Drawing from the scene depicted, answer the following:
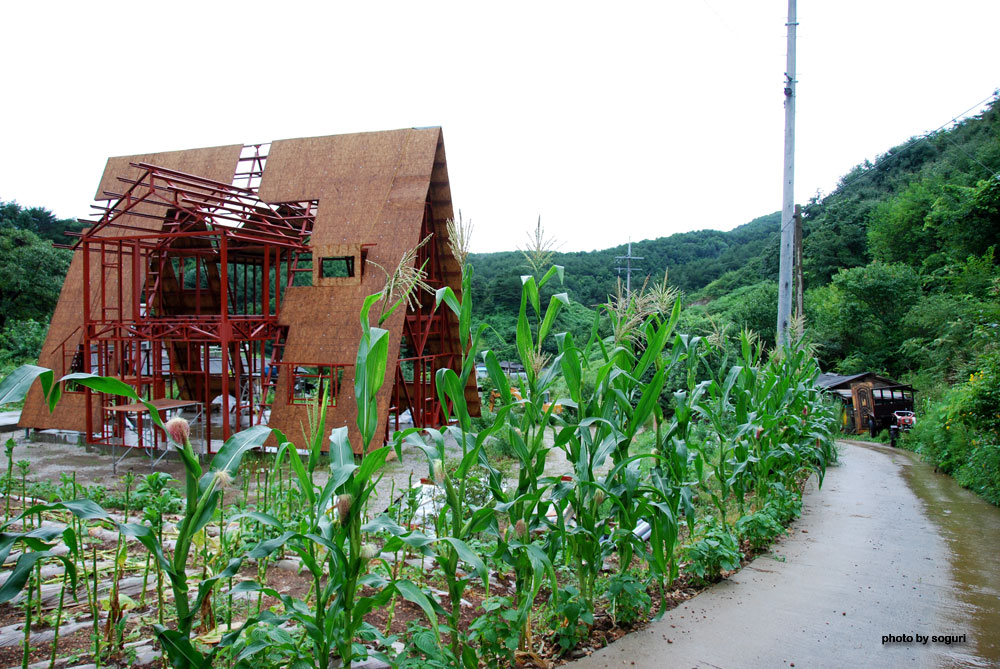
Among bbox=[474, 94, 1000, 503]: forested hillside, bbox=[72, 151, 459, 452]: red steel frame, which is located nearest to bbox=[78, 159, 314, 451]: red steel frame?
bbox=[72, 151, 459, 452]: red steel frame

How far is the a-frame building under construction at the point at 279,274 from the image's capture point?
36.2ft

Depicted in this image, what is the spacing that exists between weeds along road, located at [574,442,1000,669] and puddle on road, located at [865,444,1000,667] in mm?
10

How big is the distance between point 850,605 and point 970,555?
6.36 feet

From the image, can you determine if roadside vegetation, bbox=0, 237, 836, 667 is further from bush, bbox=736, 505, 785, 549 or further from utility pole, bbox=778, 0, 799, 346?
utility pole, bbox=778, 0, 799, 346

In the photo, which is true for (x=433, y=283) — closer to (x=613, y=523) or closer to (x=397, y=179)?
(x=397, y=179)

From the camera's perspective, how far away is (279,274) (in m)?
11.5

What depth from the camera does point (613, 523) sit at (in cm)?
546

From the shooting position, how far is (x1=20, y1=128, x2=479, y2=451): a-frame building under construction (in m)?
11.0

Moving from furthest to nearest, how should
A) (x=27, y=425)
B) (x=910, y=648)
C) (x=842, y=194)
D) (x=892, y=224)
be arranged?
(x=842, y=194)
(x=892, y=224)
(x=27, y=425)
(x=910, y=648)

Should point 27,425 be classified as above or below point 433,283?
below

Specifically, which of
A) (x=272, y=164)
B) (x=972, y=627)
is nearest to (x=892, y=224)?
(x=272, y=164)

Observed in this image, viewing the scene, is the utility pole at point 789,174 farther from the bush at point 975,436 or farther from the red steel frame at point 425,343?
the red steel frame at point 425,343

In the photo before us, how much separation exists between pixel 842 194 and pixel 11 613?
1704 inches

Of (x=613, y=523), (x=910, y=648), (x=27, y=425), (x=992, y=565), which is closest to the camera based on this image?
(x=910, y=648)
